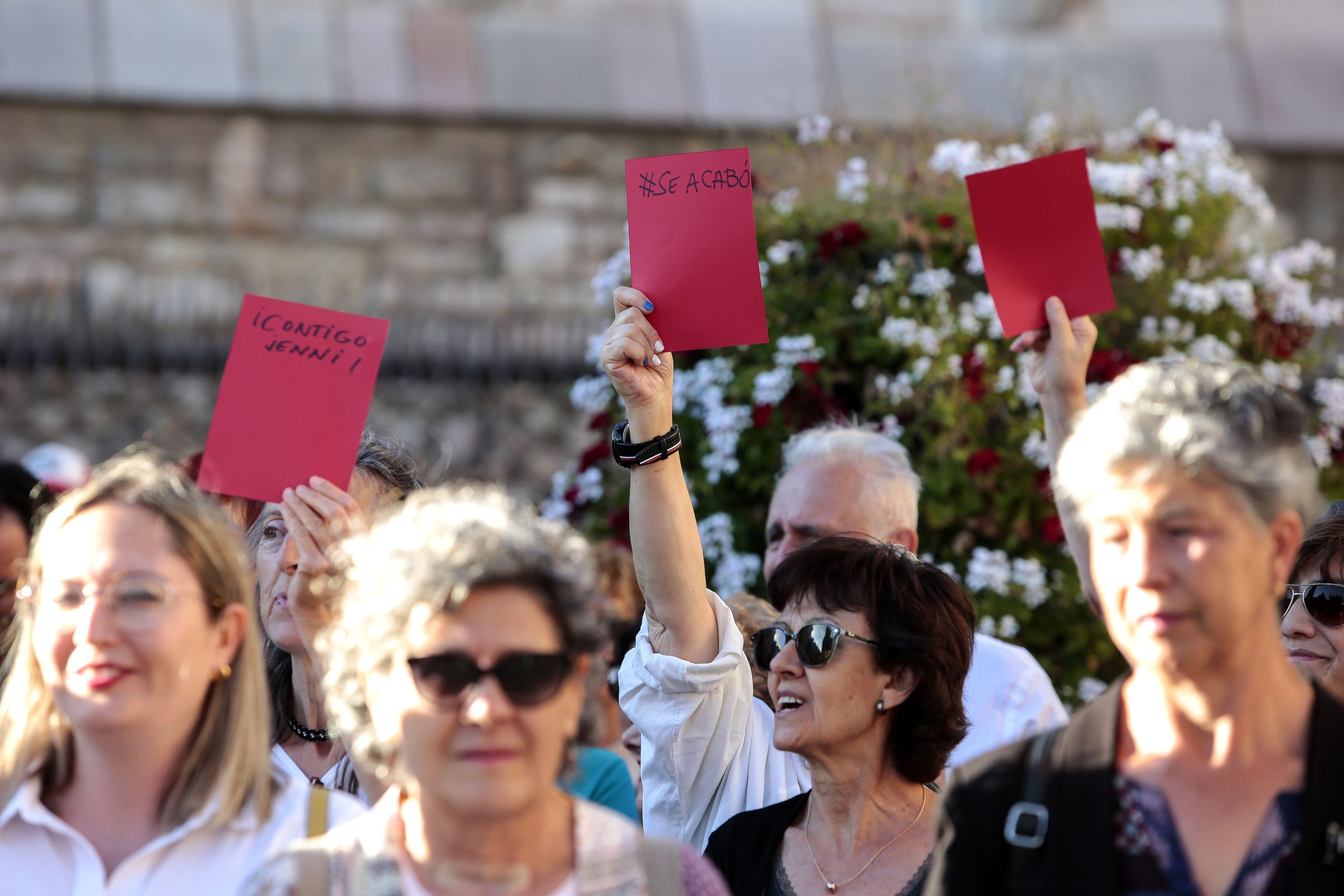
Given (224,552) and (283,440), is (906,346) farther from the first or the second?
(224,552)

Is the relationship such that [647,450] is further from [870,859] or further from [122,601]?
[122,601]

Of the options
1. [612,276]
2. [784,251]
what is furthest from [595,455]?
[784,251]

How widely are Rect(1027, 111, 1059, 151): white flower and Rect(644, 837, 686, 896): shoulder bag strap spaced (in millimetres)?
3644

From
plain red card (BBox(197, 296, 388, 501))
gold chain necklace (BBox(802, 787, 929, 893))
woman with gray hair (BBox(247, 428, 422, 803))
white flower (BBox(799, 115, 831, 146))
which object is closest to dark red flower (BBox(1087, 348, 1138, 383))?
white flower (BBox(799, 115, 831, 146))

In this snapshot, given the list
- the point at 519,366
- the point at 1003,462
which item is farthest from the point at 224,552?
the point at 519,366

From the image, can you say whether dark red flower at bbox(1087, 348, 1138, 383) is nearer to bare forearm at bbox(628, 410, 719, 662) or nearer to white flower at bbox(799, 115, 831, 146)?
white flower at bbox(799, 115, 831, 146)

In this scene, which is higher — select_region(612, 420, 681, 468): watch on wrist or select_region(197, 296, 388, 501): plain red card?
select_region(197, 296, 388, 501): plain red card

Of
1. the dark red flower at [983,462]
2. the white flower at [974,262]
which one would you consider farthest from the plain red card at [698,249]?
the white flower at [974,262]

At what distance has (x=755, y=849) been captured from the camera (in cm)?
276

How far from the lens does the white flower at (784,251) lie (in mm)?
4684

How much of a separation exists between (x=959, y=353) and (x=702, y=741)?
201cm

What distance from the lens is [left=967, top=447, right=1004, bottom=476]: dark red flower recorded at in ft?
14.3

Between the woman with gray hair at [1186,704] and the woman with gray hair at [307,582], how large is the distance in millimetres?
1193

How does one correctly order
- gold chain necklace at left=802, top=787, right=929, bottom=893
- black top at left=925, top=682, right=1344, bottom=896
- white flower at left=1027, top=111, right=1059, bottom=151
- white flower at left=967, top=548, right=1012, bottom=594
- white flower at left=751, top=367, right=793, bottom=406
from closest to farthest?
1. black top at left=925, top=682, right=1344, bottom=896
2. gold chain necklace at left=802, top=787, right=929, bottom=893
3. white flower at left=967, top=548, right=1012, bottom=594
4. white flower at left=751, top=367, right=793, bottom=406
5. white flower at left=1027, top=111, right=1059, bottom=151
